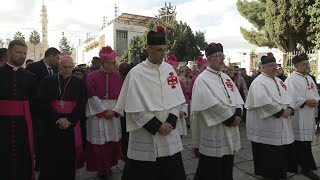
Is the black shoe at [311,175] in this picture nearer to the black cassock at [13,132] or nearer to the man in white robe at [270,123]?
the man in white robe at [270,123]

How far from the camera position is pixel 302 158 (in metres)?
5.20

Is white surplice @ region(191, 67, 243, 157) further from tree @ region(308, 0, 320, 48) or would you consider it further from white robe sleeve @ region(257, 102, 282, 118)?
tree @ region(308, 0, 320, 48)

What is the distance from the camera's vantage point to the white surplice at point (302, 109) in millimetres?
5223

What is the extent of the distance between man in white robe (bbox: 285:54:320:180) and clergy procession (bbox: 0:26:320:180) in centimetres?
2

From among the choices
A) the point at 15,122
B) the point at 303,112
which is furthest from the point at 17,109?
the point at 303,112

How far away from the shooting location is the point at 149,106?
3.49m

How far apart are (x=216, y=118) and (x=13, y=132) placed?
2.60 m

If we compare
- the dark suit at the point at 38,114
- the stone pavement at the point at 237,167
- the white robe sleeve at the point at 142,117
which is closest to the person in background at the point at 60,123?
the dark suit at the point at 38,114

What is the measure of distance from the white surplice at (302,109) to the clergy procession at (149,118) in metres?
0.02

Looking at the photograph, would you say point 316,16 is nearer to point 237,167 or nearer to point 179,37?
point 237,167

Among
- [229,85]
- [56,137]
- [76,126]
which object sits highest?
[229,85]

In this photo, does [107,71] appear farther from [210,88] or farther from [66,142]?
[210,88]

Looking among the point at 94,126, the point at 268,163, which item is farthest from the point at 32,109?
the point at 268,163

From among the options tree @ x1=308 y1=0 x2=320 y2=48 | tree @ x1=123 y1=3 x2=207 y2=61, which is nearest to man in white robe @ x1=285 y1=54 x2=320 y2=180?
tree @ x1=308 y1=0 x2=320 y2=48
